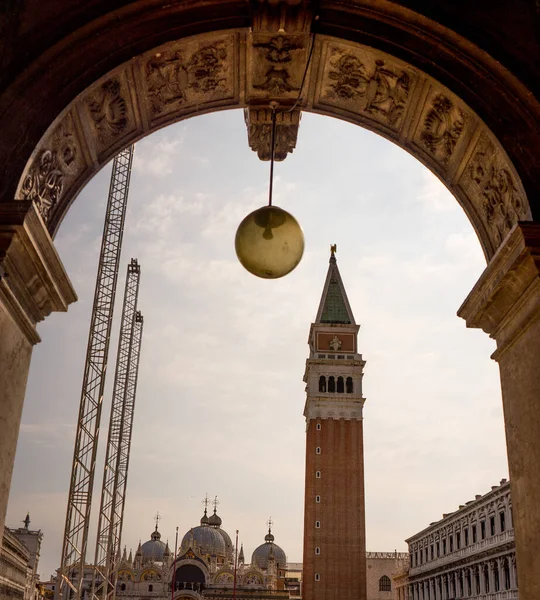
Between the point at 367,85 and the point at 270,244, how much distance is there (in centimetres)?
199

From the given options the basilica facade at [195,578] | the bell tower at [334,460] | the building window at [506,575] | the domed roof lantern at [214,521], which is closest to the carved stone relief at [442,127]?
the building window at [506,575]

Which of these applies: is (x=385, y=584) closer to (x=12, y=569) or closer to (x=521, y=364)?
(x=12, y=569)

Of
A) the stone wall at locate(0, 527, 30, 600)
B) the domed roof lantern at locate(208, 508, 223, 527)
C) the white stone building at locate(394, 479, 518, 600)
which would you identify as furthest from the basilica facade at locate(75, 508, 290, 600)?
the stone wall at locate(0, 527, 30, 600)

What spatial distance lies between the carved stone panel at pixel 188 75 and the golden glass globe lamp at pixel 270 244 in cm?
155

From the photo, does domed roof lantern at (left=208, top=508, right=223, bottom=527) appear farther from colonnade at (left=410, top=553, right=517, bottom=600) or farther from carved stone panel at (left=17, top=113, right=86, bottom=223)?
carved stone panel at (left=17, top=113, right=86, bottom=223)

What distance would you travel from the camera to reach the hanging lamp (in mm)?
5230

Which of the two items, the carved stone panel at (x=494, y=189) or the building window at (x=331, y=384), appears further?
the building window at (x=331, y=384)

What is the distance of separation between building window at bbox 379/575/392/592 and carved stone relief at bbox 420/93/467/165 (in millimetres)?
86044

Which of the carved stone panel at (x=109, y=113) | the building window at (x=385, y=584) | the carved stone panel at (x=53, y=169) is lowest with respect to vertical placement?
the carved stone panel at (x=53, y=169)

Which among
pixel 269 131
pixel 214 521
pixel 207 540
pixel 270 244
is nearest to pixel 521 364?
pixel 270 244

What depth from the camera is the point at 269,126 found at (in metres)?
6.67

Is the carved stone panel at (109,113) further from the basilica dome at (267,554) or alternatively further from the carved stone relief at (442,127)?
the basilica dome at (267,554)

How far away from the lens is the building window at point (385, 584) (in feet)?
275

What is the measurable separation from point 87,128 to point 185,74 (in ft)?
3.22
